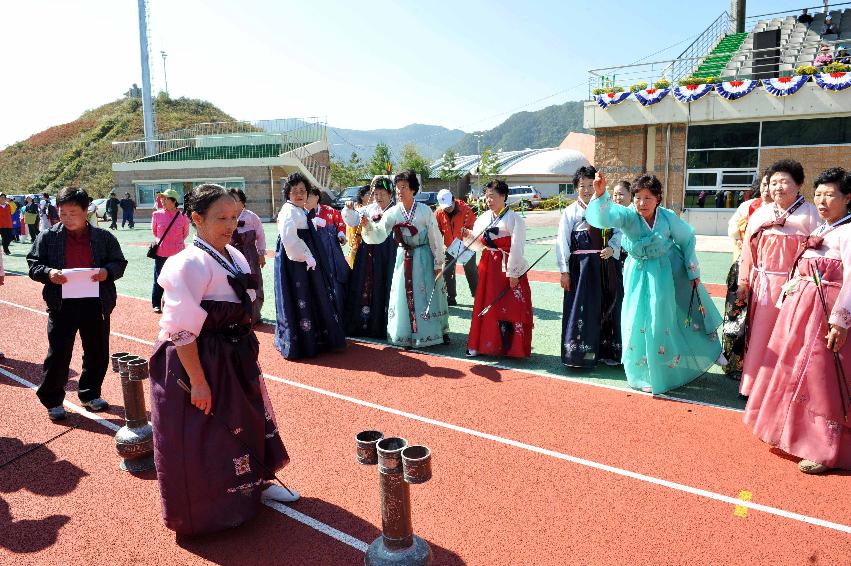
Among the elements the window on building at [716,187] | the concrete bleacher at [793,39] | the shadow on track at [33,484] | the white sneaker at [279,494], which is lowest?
the shadow on track at [33,484]

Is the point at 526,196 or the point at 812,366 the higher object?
the point at 526,196

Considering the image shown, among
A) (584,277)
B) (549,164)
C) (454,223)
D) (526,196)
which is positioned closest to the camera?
(584,277)

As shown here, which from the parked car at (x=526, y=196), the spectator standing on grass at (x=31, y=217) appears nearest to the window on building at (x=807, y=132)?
the parked car at (x=526, y=196)

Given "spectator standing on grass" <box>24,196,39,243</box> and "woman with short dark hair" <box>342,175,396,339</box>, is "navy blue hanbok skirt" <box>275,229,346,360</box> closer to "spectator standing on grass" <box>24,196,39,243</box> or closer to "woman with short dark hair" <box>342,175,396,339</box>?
"woman with short dark hair" <box>342,175,396,339</box>

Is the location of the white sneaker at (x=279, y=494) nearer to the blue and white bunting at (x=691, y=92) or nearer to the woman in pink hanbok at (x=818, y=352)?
the woman in pink hanbok at (x=818, y=352)

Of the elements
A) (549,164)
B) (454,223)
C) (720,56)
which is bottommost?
(454,223)

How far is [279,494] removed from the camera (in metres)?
3.59

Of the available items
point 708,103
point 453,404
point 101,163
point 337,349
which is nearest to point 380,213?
point 337,349

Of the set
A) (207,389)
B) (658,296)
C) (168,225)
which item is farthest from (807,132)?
(207,389)

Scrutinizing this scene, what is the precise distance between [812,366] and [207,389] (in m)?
3.61

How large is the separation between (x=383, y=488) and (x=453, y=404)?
2305mm

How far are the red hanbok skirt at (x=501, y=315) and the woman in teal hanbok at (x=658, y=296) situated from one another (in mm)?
1176

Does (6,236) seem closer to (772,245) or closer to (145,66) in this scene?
(145,66)

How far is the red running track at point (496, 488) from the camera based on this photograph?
10.2 ft
